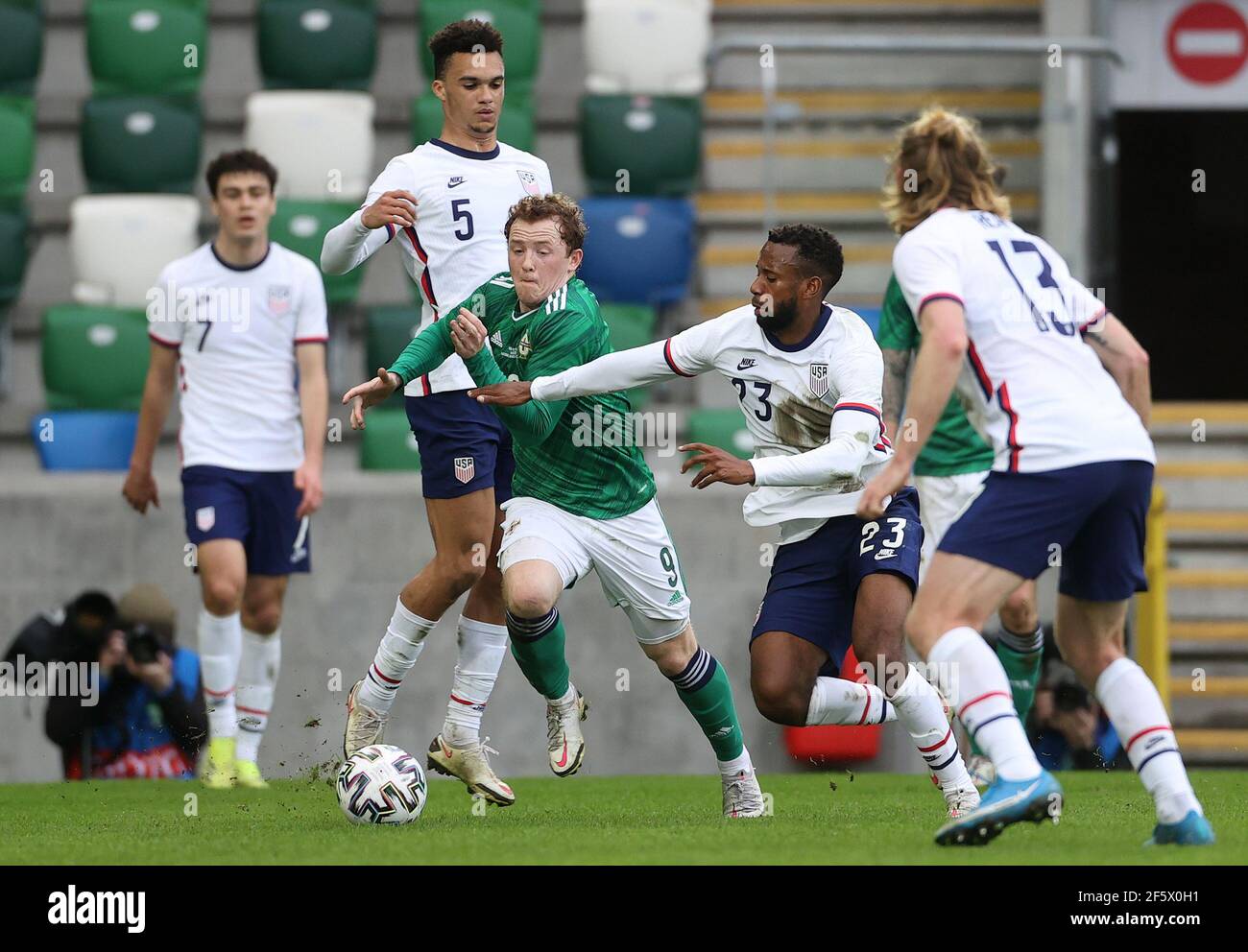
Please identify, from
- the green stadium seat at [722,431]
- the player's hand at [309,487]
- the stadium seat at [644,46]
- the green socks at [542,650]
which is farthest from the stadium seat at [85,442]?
the green socks at [542,650]

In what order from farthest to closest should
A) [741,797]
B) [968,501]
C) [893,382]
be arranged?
1. [968,501]
2. [893,382]
3. [741,797]

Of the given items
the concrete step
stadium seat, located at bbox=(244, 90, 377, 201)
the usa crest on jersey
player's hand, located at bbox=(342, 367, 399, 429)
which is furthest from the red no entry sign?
player's hand, located at bbox=(342, 367, 399, 429)

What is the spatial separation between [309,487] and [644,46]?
443cm

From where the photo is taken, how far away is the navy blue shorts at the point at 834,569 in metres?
6.16

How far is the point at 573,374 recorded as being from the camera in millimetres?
6000

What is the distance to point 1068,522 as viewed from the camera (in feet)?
16.2

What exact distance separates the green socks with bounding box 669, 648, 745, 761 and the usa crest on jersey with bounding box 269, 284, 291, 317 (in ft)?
9.16

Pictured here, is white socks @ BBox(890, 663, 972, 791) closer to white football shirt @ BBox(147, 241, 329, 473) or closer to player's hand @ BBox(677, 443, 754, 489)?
player's hand @ BBox(677, 443, 754, 489)

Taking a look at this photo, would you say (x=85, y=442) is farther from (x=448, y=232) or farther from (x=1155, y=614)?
(x=1155, y=614)

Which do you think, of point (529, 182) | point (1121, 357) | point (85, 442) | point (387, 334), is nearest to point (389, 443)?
point (387, 334)
